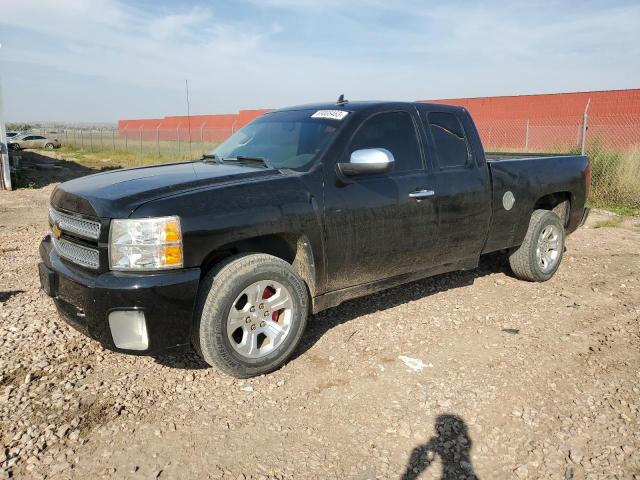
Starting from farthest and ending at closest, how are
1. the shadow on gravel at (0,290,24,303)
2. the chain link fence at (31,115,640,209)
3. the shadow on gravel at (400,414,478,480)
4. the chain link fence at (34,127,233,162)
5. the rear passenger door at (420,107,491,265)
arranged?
the chain link fence at (34,127,233,162) < the chain link fence at (31,115,640,209) < the shadow on gravel at (0,290,24,303) < the rear passenger door at (420,107,491,265) < the shadow on gravel at (400,414,478,480)

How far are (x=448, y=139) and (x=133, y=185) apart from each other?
2727 millimetres

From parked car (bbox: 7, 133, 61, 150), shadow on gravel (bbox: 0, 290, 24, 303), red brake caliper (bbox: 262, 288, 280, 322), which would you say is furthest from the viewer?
parked car (bbox: 7, 133, 61, 150)

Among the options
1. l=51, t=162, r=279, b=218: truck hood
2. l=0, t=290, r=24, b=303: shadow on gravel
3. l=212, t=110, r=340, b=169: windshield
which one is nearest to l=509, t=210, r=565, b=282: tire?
l=212, t=110, r=340, b=169: windshield

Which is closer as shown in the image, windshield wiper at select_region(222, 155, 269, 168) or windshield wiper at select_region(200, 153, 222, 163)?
windshield wiper at select_region(222, 155, 269, 168)

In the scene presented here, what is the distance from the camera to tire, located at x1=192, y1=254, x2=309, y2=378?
325 centimetres

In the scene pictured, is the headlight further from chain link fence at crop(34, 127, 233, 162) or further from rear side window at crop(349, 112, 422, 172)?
chain link fence at crop(34, 127, 233, 162)

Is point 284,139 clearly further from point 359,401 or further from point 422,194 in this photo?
point 359,401

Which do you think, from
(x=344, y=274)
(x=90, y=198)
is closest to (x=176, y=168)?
(x=90, y=198)

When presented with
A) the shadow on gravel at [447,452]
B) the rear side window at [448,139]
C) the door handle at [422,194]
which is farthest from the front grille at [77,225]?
the rear side window at [448,139]

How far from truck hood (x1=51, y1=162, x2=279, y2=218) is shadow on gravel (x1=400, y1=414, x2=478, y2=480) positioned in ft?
6.45

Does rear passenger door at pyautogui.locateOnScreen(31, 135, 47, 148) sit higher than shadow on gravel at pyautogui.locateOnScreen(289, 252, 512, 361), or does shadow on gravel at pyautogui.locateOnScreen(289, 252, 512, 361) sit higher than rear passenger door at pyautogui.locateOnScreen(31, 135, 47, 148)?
rear passenger door at pyautogui.locateOnScreen(31, 135, 47, 148)

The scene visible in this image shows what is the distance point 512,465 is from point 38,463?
238cm

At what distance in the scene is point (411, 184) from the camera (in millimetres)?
4246

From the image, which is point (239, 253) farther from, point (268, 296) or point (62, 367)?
point (62, 367)
